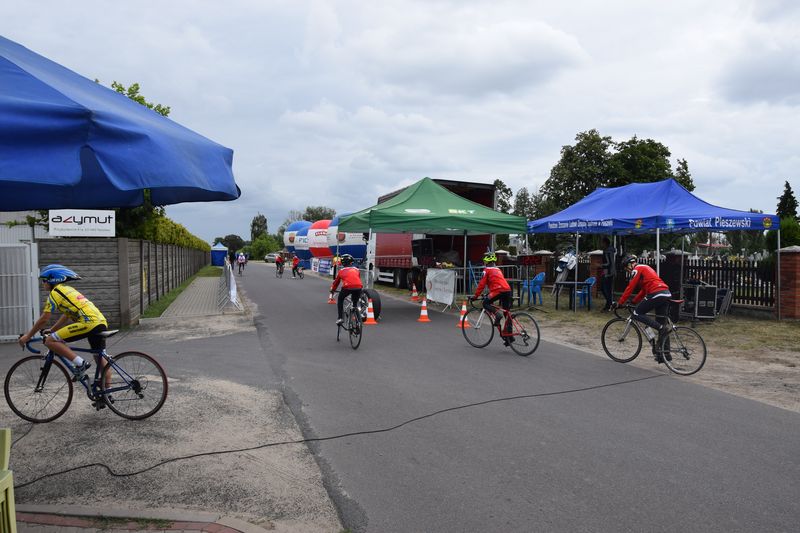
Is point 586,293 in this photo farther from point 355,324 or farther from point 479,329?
point 355,324

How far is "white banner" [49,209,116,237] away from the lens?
558 inches

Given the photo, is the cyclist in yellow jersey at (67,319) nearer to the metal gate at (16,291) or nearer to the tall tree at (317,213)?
the metal gate at (16,291)

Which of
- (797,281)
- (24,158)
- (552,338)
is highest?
(24,158)

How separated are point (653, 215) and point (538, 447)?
11146mm

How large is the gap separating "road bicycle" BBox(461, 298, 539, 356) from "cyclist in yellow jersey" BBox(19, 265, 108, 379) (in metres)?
6.26

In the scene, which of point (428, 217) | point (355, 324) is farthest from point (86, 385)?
point (428, 217)

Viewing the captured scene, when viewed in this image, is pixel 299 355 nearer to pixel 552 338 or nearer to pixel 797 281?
pixel 552 338

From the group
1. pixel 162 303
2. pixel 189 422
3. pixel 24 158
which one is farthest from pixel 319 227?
pixel 24 158

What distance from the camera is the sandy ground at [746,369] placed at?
7035 millimetres

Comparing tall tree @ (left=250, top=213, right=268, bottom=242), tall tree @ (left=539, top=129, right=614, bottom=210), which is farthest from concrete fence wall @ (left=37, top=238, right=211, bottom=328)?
tall tree @ (left=250, top=213, right=268, bottom=242)

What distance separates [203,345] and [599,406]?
732 centimetres

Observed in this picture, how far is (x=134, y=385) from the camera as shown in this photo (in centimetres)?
568

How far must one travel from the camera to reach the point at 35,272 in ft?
38.1

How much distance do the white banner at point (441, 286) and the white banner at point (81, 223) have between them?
896cm
